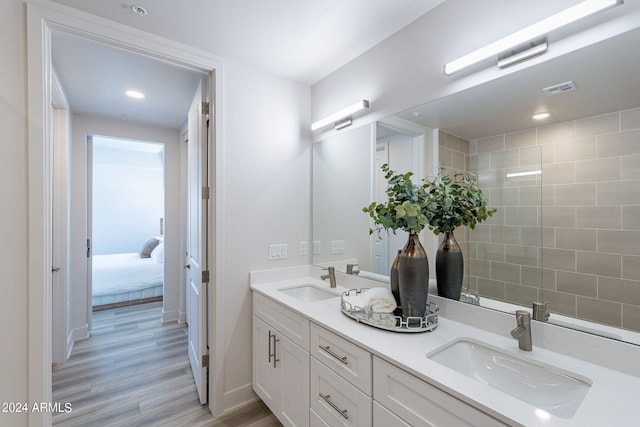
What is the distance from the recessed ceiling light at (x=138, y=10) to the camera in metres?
1.51

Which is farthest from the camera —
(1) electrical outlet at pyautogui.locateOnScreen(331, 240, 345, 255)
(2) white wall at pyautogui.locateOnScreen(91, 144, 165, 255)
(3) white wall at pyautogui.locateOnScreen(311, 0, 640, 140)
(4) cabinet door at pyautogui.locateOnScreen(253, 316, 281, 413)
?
(2) white wall at pyautogui.locateOnScreen(91, 144, 165, 255)

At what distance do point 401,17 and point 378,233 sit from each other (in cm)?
127

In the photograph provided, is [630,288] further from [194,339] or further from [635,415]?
[194,339]

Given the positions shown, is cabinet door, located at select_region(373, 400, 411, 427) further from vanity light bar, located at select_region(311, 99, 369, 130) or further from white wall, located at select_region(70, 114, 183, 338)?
white wall, located at select_region(70, 114, 183, 338)

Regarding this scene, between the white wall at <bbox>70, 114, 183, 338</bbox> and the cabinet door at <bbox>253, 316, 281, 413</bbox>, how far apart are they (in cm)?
211

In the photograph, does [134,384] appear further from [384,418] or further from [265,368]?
[384,418]

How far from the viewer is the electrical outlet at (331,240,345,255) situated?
2.20m

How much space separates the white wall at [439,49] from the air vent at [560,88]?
0.11 metres

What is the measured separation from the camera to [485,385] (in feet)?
2.82

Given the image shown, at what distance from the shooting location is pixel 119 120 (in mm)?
3281

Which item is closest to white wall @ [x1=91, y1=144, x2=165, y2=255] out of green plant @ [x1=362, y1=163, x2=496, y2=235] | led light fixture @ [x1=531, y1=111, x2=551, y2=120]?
green plant @ [x1=362, y1=163, x2=496, y2=235]

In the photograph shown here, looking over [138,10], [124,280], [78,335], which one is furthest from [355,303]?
[124,280]

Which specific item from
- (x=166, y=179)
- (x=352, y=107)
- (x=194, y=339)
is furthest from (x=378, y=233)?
(x=166, y=179)

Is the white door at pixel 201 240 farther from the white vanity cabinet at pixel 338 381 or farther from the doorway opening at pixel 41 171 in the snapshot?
the white vanity cabinet at pixel 338 381
